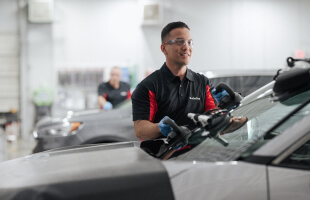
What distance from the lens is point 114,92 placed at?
23.0 feet

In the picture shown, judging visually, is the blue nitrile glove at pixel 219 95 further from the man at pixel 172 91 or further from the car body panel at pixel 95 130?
the car body panel at pixel 95 130

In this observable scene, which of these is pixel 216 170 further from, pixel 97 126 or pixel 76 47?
pixel 76 47

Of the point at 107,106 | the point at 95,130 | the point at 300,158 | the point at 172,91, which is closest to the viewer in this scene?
the point at 300,158

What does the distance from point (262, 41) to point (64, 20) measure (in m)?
5.29

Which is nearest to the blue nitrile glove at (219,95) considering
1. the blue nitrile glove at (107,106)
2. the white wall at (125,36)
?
the blue nitrile glove at (107,106)

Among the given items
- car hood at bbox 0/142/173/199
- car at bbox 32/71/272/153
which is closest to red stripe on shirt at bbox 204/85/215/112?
car hood at bbox 0/142/173/199

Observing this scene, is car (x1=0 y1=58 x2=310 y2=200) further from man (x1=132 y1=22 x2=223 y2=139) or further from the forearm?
man (x1=132 y1=22 x2=223 y2=139)

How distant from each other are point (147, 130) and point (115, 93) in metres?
4.25

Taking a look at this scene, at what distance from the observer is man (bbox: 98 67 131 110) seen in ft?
22.5

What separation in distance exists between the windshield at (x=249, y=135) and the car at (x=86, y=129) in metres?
2.75

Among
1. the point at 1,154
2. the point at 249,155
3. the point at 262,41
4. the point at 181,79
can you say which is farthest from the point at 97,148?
the point at 262,41

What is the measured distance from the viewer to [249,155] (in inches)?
68.3

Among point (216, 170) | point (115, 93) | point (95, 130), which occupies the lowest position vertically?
point (95, 130)

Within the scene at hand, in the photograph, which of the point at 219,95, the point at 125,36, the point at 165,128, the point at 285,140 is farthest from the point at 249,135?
the point at 125,36
